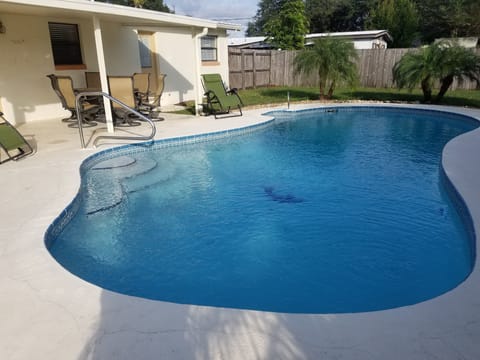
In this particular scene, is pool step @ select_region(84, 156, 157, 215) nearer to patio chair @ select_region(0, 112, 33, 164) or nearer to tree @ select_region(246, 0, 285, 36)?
patio chair @ select_region(0, 112, 33, 164)

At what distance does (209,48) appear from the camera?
47.6 ft

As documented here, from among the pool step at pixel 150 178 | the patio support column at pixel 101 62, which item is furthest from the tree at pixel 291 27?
the pool step at pixel 150 178

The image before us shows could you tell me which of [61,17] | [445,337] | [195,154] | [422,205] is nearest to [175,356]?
[445,337]

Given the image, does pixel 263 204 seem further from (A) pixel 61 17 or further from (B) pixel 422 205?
(A) pixel 61 17

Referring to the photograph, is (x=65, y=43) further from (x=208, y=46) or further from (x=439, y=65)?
(x=439, y=65)

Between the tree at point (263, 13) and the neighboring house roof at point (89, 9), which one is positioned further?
the tree at point (263, 13)

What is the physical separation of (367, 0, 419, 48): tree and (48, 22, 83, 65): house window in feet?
87.4

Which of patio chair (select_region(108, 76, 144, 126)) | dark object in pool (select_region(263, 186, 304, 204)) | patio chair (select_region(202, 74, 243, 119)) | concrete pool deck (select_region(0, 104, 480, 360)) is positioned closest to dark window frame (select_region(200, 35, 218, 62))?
patio chair (select_region(202, 74, 243, 119))

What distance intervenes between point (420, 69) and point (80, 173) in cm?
1070

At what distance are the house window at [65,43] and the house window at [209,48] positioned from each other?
555 cm

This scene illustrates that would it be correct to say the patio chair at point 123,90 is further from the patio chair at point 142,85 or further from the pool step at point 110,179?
the pool step at point 110,179

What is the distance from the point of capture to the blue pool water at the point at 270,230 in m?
3.14

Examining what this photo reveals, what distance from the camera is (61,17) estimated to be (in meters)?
9.02

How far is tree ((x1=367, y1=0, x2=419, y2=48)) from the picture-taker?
93.1 ft
